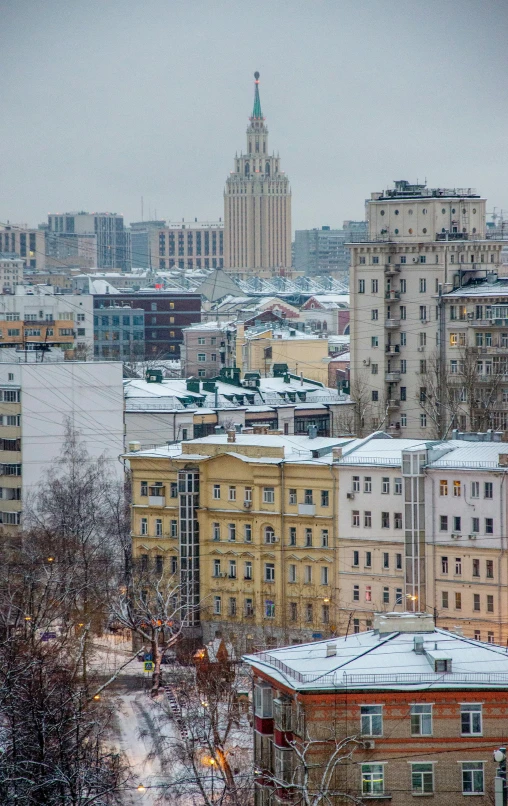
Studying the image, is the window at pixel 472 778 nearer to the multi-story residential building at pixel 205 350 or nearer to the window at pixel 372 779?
the window at pixel 372 779

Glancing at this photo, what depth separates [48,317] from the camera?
356ft

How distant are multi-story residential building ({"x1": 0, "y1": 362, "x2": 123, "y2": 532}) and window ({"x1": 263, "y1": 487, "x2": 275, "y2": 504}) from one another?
13732 millimetres

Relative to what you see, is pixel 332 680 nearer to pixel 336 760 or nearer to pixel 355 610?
pixel 336 760

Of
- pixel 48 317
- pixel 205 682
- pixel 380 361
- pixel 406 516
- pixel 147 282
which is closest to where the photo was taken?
pixel 205 682

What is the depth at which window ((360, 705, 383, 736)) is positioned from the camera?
27.6m

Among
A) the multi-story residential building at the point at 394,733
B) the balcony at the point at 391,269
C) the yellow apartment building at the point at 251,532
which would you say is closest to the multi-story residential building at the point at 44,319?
the balcony at the point at 391,269

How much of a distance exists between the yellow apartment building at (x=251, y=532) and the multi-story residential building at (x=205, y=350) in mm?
49794

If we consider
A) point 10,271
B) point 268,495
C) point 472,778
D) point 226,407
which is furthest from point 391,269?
point 10,271

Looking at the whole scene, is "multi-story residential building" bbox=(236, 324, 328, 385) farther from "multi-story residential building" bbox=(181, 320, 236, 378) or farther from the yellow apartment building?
the yellow apartment building

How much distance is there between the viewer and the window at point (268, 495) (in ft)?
146

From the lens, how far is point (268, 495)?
44.6 meters

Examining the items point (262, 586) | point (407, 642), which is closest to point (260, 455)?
point (262, 586)

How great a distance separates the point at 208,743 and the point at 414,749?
→ 3.51m

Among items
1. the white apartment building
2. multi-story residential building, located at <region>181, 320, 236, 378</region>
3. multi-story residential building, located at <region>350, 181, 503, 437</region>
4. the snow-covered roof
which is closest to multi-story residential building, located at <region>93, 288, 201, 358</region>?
multi-story residential building, located at <region>181, 320, 236, 378</region>
